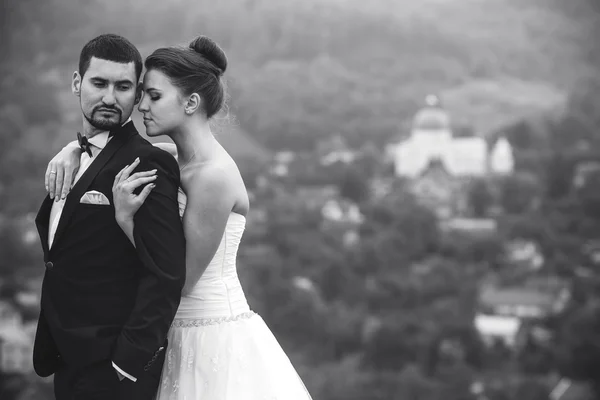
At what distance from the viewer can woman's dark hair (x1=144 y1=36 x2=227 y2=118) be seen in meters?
1.91

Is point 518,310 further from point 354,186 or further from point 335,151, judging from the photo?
point 335,151

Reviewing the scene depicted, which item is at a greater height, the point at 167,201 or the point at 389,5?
the point at 389,5

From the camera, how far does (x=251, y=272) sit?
32.1 meters

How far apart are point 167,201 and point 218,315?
0.38 meters

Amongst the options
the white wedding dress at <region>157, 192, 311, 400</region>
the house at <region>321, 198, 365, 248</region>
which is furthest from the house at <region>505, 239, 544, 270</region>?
the white wedding dress at <region>157, 192, 311, 400</region>

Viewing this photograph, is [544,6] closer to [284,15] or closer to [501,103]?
[501,103]

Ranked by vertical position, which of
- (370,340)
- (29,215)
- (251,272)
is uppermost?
(29,215)

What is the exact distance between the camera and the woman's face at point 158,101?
6.24 feet

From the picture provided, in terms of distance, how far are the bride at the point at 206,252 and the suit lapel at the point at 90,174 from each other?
59 millimetres

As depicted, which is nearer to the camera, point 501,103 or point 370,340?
point 370,340

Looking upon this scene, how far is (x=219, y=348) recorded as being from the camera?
2.02 m

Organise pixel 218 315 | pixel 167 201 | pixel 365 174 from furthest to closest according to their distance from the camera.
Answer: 1. pixel 365 174
2. pixel 218 315
3. pixel 167 201

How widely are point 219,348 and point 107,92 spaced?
2.18 ft

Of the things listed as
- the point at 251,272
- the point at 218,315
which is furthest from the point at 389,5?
the point at 218,315
